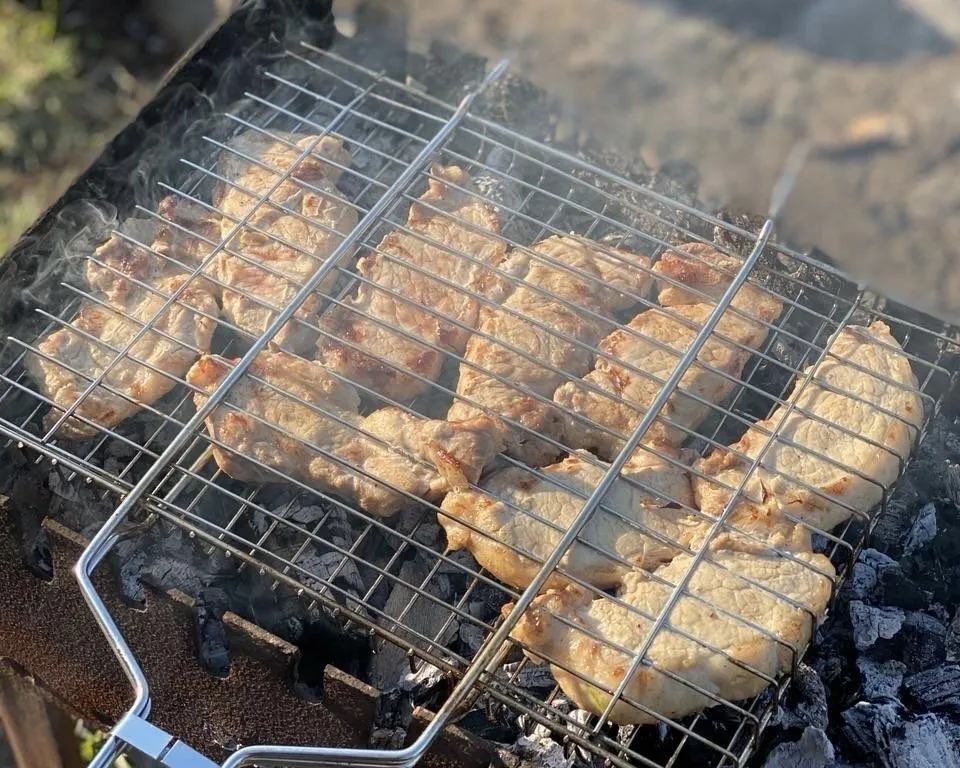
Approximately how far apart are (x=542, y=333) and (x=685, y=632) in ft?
3.57

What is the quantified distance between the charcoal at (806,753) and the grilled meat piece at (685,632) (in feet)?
0.81

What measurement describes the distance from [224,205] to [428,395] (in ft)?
3.34

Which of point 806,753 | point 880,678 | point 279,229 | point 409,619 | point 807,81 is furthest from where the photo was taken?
point 807,81

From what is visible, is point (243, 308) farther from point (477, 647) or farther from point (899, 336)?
point (899, 336)

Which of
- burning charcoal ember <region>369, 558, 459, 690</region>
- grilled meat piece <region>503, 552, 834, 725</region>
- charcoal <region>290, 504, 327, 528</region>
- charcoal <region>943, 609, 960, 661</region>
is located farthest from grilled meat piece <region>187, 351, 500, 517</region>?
charcoal <region>943, 609, 960, 661</region>

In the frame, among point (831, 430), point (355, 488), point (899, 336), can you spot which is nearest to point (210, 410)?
point (355, 488)

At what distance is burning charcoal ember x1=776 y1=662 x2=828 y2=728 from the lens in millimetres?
2938

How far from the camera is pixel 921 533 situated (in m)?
3.37

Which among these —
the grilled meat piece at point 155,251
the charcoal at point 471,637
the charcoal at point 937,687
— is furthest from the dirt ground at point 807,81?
the charcoal at point 471,637

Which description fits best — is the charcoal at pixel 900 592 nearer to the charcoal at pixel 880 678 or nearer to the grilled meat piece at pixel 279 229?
the charcoal at pixel 880 678

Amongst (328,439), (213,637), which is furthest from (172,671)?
(328,439)

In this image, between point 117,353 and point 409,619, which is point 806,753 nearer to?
point 409,619

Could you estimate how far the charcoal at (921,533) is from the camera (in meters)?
3.36

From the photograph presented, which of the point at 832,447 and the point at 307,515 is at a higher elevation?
the point at 832,447
